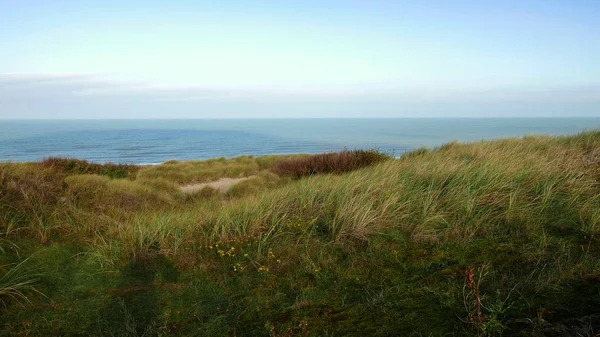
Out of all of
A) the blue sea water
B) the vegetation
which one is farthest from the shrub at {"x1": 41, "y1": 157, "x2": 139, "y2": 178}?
the vegetation

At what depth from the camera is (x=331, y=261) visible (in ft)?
14.3

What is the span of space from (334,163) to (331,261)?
374 inches

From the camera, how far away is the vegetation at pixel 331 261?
3.05 meters

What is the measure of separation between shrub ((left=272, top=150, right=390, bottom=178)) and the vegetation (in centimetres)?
576

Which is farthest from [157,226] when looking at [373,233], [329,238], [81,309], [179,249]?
[373,233]

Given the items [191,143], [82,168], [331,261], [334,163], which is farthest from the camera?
[191,143]

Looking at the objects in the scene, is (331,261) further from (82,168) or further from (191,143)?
(191,143)

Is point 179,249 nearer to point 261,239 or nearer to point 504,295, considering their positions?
point 261,239

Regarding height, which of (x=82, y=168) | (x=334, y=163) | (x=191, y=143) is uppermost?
(x=334, y=163)

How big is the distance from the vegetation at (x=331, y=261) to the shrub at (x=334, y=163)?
5761 mm

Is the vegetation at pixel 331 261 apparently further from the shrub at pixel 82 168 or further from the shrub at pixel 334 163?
the shrub at pixel 82 168

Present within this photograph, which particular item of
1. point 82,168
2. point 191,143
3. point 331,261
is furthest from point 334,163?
point 191,143

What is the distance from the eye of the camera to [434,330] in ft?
9.22

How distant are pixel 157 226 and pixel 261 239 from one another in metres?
1.43
